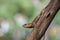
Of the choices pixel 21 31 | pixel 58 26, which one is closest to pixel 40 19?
pixel 58 26

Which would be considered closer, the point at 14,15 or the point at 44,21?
the point at 44,21

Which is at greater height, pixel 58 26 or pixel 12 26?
pixel 58 26

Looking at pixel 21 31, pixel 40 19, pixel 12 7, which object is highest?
pixel 40 19

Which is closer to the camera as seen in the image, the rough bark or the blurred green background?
the rough bark

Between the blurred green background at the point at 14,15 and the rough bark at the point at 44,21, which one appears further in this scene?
the blurred green background at the point at 14,15

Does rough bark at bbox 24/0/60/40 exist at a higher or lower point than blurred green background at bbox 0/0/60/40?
higher

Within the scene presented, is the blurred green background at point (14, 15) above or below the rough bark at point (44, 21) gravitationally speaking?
below

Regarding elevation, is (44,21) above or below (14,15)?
above

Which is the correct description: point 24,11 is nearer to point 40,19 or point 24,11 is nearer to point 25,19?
point 25,19
